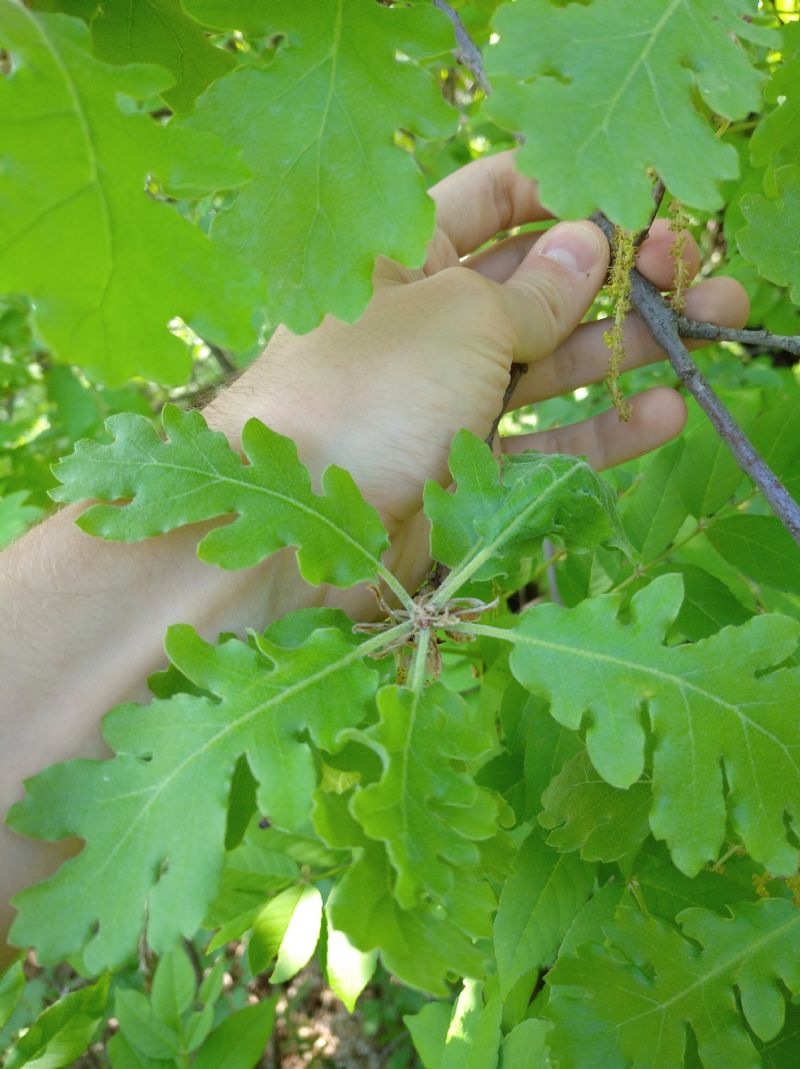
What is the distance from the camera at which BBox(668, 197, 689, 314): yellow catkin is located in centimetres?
135

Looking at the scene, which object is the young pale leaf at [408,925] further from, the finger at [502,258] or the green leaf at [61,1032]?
the finger at [502,258]

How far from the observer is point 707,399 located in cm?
127

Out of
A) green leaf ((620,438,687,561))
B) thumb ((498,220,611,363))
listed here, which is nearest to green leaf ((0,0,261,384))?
thumb ((498,220,611,363))

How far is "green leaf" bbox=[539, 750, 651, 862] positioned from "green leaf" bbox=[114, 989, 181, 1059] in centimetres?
111

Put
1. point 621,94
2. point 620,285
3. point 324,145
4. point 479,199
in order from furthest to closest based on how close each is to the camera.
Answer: point 479,199 < point 620,285 < point 324,145 < point 621,94

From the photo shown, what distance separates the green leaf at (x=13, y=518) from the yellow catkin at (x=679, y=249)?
1456mm

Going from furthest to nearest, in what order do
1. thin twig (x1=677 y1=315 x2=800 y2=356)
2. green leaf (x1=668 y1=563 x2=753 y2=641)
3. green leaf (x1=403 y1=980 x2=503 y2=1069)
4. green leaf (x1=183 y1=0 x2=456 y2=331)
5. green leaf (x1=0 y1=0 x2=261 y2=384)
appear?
green leaf (x1=668 y1=563 x2=753 y2=641) < green leaf (x1=403 y1=980 x2=503 y2=1069) < thin twig (x1=677 y1=315 x2=800 y2=356) < green leaf (x1=183 y1=0 x2=456 y2=331) < green leaf (x1=0 y1=0 x2=261 y2=384)

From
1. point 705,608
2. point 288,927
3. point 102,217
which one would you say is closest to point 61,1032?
point 288,927

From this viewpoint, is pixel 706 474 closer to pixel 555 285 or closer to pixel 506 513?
pixel 555 285

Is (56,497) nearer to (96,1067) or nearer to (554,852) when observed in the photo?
(554,852)

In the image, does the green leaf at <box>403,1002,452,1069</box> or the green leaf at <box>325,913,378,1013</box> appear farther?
the green leaf at <box>403,1002,452,1069</box>

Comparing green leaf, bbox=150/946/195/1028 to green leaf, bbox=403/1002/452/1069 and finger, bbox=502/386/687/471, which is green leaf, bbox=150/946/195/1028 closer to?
green leaf, bbox=403/1002/452/1069

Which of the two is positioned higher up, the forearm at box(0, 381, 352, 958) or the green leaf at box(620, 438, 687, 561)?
the forearm at box(0, 381, 352, 958)

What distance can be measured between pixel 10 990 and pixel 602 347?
194cm
